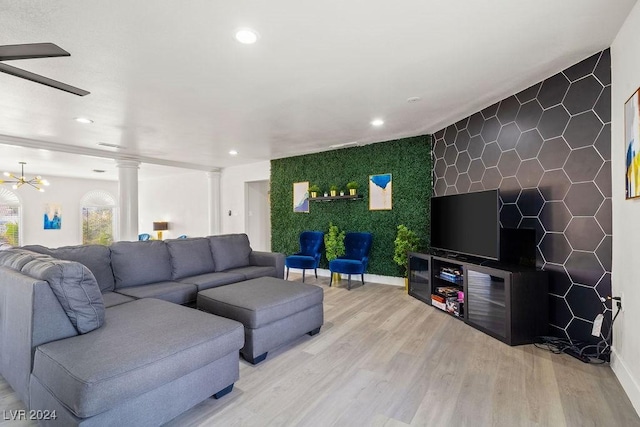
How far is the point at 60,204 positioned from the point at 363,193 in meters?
8.97

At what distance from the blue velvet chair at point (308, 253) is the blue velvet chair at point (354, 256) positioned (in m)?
0.38

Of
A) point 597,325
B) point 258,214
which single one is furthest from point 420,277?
point 258,214

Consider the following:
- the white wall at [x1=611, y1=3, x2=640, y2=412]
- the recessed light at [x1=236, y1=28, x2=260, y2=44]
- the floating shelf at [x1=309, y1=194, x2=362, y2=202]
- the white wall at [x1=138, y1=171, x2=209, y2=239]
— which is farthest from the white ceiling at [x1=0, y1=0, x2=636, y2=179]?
the white wall at [x1=138, y1=171, x2=209, y2=239]

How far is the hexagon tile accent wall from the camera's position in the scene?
229cm

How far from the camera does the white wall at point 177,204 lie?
808cm

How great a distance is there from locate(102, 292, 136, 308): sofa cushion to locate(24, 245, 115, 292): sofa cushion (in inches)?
5.4

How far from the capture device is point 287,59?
7.55 ft

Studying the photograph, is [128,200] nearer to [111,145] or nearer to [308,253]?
[111,145]

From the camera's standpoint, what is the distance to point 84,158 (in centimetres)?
600

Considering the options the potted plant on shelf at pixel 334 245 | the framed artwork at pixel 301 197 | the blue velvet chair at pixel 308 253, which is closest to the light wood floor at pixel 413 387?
the blue velvet chair at pixel 308 253

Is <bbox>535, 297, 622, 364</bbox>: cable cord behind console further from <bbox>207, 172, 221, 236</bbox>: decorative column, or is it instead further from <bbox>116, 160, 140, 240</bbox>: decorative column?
<bbox>207, 172, 221, 236</bbox>: decorative column

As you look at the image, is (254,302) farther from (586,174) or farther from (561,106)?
(561,106)

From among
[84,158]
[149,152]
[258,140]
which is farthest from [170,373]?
[84,158]

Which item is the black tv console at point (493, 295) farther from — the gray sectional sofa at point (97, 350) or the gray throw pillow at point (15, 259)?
the gray throw pillow at point (15, 259)
